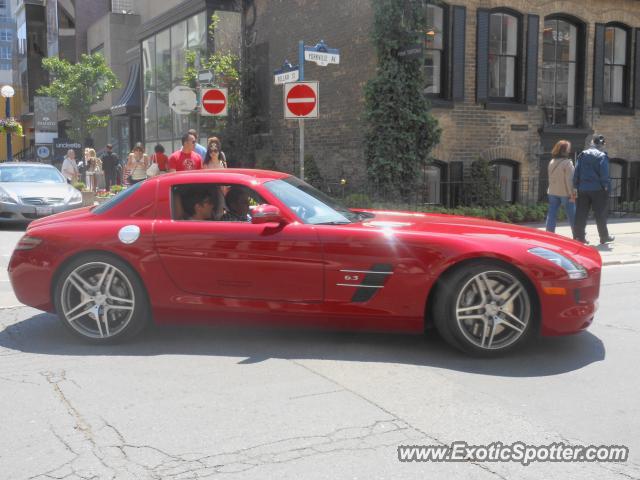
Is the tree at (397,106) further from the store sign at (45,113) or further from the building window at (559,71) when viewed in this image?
the store sign at (45,113)

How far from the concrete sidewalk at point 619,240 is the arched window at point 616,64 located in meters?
3.78

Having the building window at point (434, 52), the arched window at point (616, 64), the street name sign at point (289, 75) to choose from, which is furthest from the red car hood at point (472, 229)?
the arched window at point (616, 64)

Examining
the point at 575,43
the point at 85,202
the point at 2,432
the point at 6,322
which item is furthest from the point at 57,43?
the point at 2,432

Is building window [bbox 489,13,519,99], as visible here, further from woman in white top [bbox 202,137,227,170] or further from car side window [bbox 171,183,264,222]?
car side window [bbox 171,183,264,222]

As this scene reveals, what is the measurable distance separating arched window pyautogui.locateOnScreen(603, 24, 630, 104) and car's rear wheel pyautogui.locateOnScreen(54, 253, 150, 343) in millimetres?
15464

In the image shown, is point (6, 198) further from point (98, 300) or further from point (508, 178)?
point (508, 178)

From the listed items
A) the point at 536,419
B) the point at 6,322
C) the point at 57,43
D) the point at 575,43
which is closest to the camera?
the point at 536,419

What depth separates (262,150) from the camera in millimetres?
19266

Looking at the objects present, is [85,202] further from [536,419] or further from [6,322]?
[536,419]

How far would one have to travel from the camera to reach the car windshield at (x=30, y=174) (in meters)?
15.4

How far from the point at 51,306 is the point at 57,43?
Result: 4324 centimetres

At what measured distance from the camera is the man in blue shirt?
11227 millimetres

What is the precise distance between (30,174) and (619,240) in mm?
12220

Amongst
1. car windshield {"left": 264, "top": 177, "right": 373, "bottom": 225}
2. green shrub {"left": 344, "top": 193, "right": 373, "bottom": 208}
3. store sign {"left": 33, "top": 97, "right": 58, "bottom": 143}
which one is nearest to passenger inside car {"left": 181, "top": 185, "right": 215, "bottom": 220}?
car windshield {"left": 264, "top": 177, "right": 373, "bottom": 225}
